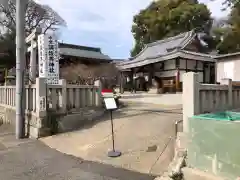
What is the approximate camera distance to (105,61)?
98.4 feet

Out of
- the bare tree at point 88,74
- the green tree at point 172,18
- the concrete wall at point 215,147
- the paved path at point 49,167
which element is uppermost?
the green tree at point 172,18

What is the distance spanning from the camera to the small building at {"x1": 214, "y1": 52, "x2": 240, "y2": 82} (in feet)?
58.1

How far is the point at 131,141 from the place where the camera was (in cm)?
590

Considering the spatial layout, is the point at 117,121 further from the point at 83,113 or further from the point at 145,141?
the point at 145,141

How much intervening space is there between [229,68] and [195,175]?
16.3 meters

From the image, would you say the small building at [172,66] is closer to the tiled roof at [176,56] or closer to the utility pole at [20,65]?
the tiled roof at [176,56]

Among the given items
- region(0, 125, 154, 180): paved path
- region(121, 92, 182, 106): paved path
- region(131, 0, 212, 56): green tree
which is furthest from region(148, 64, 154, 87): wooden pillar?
region(0, 125, 154, 180): paved path

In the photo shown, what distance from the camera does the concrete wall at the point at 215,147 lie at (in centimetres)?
345

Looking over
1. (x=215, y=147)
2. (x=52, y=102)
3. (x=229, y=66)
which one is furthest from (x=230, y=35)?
(x=215, y=147)

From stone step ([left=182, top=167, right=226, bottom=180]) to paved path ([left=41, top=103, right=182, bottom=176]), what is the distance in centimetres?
57

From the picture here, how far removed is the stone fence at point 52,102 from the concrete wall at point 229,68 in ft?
41.4

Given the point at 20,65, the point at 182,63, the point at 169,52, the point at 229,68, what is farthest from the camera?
the point at 182,63

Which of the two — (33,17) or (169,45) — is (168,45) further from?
(33,17)

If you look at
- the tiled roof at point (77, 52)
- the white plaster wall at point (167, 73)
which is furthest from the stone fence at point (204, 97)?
the tiled roof at point (77, 52)
